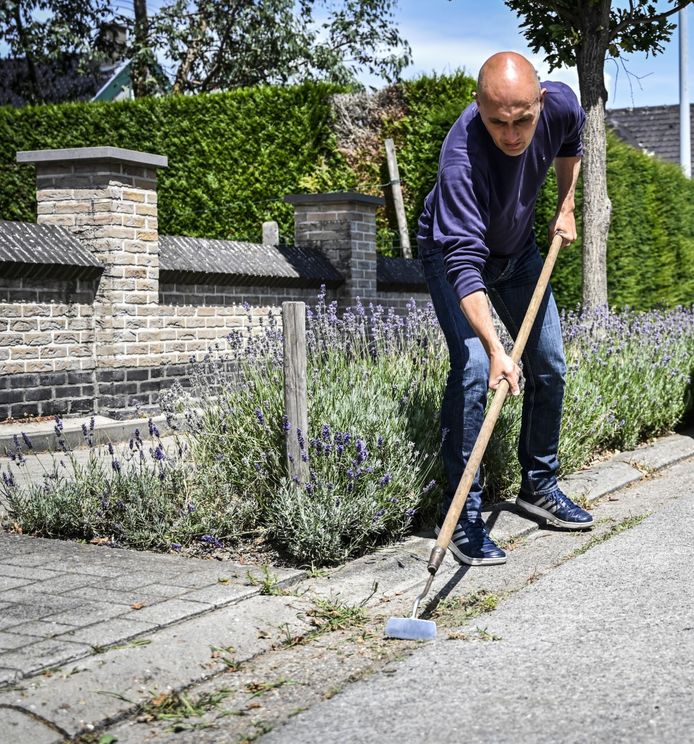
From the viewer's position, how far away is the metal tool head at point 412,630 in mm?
3566

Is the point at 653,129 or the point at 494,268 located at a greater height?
the point at 653,129

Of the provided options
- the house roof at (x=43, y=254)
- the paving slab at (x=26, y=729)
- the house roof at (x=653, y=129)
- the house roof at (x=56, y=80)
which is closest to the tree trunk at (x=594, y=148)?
the house roof at (x=43, y=254)

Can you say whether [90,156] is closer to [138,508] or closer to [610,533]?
[138,508]

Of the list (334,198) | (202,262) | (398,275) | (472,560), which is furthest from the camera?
(398,275)

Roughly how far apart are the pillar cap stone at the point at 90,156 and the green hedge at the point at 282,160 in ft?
19.6

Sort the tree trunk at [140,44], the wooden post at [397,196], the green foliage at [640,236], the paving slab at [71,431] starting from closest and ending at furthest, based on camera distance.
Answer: the paving slab at [71,431]
the green foliage at [640,236]
the wooden post at [397,196]
the tree trunk at [140,44]

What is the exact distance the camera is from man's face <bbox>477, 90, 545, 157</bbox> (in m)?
4.12

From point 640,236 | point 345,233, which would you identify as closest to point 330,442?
point 345,233

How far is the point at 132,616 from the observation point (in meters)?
3.58

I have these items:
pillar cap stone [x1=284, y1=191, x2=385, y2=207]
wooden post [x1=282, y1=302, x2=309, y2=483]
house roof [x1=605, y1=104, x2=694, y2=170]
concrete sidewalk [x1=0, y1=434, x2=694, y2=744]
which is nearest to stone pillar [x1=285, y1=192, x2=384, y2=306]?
pillar cap stone [x1=284, y1=191, x2=385, y2=207]

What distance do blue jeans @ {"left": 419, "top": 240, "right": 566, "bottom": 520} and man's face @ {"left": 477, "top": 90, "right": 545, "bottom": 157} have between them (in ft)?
1.97

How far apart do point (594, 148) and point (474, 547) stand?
253 inches

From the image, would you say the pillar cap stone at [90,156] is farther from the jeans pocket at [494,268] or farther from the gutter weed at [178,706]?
the gutter weed at [178,706]

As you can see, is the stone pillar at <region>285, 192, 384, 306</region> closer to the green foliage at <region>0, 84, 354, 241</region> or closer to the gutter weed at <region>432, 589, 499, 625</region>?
the green foliage at <region>0, 84, 354, 241</region>
